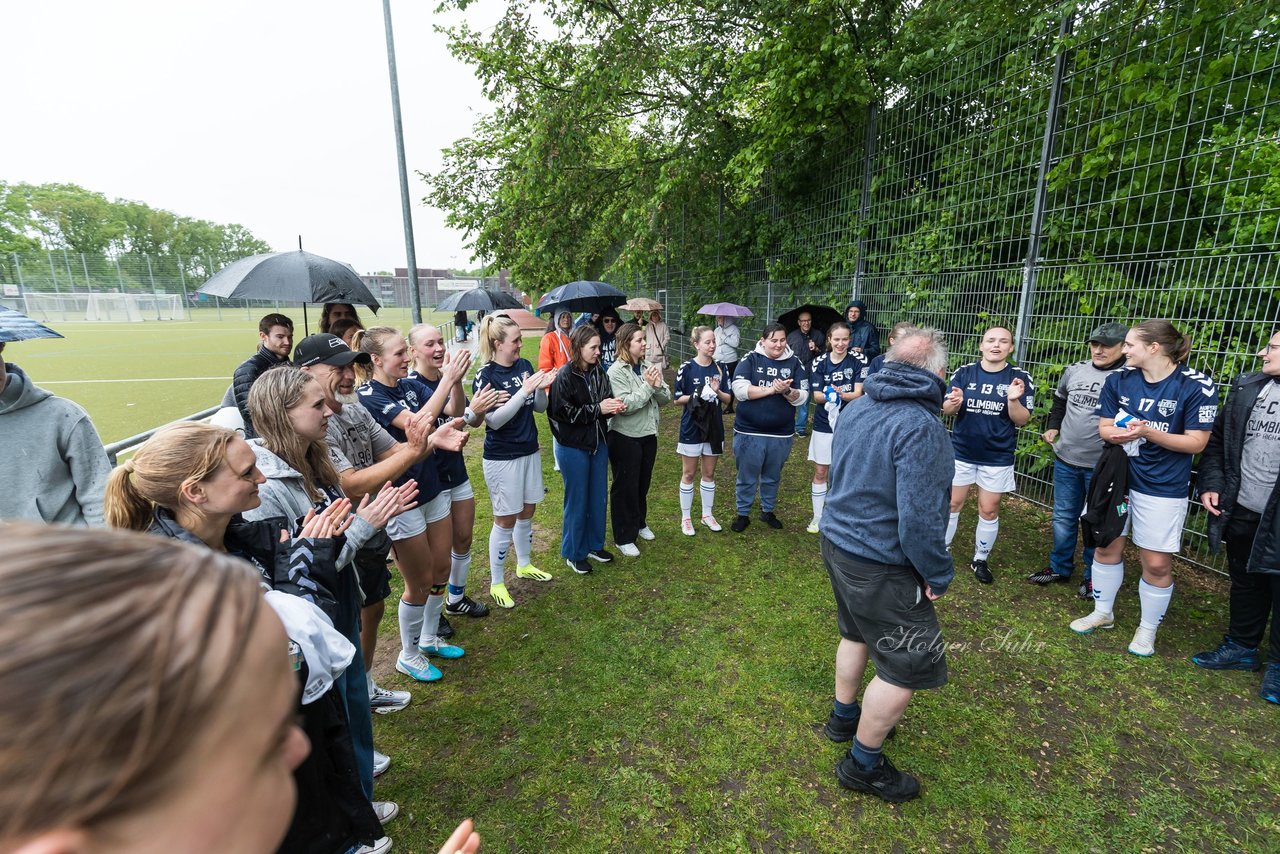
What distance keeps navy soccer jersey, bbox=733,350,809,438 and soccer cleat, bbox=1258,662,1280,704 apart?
11.2 feet

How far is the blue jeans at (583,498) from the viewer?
484 centimetres

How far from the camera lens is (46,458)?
2.61 meters

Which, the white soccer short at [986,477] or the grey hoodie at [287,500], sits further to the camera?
the white soccer short at [986,477]

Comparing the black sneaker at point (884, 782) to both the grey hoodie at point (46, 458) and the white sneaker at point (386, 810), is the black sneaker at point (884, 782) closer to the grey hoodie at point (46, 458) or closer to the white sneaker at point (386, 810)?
A: the white sneaker at point (386, 810)

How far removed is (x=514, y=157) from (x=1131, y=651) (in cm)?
1114

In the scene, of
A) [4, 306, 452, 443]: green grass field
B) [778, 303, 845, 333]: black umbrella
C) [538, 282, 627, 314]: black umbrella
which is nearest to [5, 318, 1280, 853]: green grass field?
[538, 282, 627, 314]: black umbrella

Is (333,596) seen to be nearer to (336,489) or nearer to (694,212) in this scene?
(336,489)

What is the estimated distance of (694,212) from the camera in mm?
12555

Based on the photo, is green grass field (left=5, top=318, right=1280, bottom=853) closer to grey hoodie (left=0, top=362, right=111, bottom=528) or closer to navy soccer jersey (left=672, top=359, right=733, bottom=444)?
navy soccer jersey (left=672, top=359, right=733, bottom=444)

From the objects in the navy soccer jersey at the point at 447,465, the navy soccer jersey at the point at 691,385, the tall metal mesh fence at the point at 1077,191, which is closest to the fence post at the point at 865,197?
the tall metal mesh fence at the point at 1077,191

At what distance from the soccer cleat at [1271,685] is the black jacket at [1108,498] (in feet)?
3.19

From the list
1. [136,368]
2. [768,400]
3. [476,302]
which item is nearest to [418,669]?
[768,400]

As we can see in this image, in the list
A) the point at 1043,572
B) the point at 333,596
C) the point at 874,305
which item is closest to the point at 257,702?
the point at 333,596

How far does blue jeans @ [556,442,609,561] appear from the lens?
15.9ft
